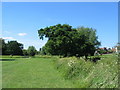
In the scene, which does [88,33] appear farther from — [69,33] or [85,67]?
[85,67]

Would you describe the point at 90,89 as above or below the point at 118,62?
below

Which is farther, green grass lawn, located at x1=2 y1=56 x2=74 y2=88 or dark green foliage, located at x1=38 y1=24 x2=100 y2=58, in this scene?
dark green foliage, located at x1=38 y1=24 x2=100 y2=58

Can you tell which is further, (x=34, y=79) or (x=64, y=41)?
(x=64, y=41)

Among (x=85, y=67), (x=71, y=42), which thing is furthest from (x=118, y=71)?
(x=71, y=42)

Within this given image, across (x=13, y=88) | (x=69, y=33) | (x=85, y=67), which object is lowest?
(x=13, y=88)

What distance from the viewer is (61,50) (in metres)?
45.3

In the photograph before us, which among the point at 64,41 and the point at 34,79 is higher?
the point at 64,41

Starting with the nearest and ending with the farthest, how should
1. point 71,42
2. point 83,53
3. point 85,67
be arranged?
point 85,67 < point 71,42 < point 83,53

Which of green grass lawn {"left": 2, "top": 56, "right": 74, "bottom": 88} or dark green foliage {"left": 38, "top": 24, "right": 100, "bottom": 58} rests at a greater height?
dark green foliage {"left": 38, "top": 24, "right": 100, "bottom": 58}

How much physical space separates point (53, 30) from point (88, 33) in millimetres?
20939

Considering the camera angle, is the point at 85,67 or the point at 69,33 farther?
the point at 69,33

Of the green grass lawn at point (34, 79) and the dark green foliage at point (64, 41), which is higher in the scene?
the dark green foliage at point (64, 41)

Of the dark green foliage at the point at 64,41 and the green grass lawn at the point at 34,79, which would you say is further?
the dark green foliage at the point at 64,41

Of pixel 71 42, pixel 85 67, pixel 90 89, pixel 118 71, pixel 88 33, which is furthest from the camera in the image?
pixel 88 33
